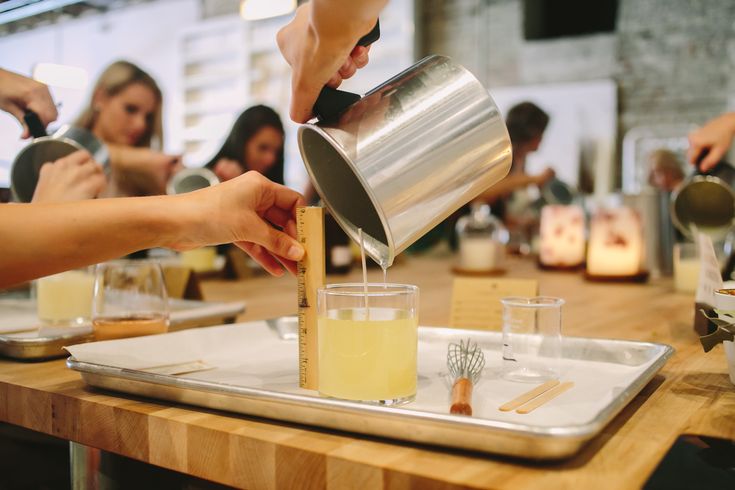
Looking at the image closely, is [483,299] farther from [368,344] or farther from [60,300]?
[60,300]

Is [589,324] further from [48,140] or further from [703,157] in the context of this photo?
[48,140]

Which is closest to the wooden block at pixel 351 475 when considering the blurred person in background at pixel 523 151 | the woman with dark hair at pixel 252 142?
the woman with dark hair at pixel 252 142

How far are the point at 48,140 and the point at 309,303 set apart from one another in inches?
36.8

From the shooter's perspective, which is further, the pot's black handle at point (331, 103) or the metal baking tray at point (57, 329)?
the metal baking tray at point (57, 329)

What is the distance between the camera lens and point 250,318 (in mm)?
1512

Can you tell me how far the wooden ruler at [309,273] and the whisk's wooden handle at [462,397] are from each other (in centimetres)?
20

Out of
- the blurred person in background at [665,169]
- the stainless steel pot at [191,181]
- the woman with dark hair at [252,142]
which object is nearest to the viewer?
the stainless steel pot at [191,181]

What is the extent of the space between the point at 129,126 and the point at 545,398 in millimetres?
3284

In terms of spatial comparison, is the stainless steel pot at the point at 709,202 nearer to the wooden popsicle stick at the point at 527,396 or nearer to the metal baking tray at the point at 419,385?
the metal baking tray at the point at 419,385

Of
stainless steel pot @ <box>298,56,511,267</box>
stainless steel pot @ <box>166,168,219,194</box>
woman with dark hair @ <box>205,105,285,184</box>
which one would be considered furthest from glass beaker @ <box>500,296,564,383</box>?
woman with dark hair @ <box>205,105,285,184</box>

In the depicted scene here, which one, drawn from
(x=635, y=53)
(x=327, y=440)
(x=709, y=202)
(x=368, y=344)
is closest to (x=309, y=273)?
(x=368, y=344)

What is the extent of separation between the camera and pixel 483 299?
1.32 m

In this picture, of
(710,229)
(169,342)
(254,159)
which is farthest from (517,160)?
(169,342)

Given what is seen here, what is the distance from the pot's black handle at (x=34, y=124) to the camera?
1469 mm
